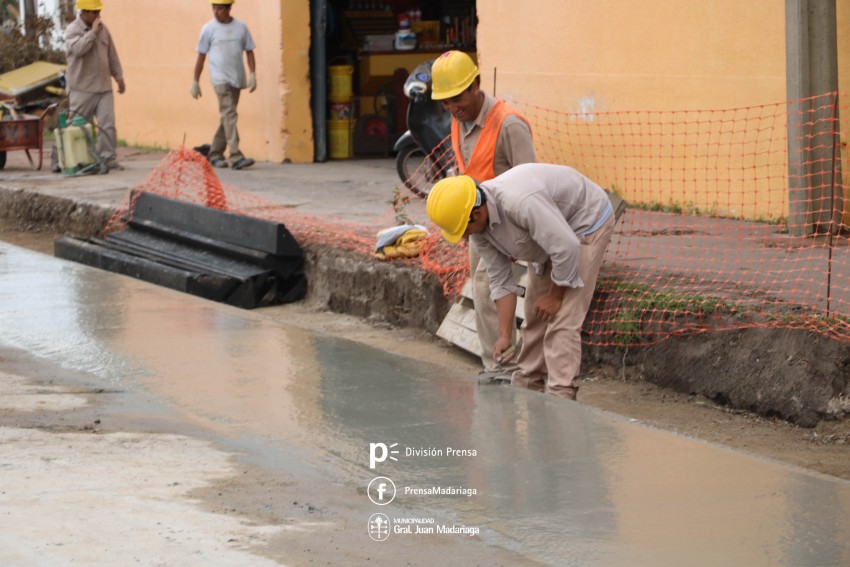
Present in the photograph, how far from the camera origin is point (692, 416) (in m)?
6.61

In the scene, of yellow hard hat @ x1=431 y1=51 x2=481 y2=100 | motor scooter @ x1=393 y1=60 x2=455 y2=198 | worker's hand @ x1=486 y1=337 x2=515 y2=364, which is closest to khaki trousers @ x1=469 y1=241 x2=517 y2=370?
worker's hand @ x1=486 y1=337 x2=515 y2=364

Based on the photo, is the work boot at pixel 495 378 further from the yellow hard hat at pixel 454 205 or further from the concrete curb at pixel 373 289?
the concrete curb at pixel 373 289

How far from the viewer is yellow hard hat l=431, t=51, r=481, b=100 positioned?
635 cm

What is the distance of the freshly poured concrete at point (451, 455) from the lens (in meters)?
4.19

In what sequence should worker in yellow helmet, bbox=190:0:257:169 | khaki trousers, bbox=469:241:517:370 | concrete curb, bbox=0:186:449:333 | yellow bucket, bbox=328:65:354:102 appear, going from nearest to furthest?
khaki trousers, bbox=469:241:517:370 → concrete curb, bbox=0:186:449:333 → worker in yellow helmet, bbox=190:0:257:169 → yellow bucket, bbox=328:65:354:102

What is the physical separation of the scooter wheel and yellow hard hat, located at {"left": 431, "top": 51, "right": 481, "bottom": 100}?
4.74 m

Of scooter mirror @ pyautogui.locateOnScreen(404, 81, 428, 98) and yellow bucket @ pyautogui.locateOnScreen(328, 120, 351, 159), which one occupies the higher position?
scooter mirror @ pyautogui.locateOnScreen(404, 81, 428, 98)

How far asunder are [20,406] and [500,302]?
2.28 meters

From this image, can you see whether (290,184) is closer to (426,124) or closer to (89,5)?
(426,124)

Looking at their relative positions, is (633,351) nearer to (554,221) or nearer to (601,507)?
(554,221)

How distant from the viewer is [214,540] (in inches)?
165

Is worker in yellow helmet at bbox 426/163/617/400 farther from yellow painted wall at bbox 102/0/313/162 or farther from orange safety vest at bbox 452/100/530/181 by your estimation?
yellow painted wall at bbox 102/0/313/162

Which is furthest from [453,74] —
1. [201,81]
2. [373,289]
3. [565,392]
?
[201,81]

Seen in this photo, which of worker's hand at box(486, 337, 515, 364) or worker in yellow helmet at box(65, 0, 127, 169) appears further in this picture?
worker in yellow helmet at box(65, 0, 127, 169)
